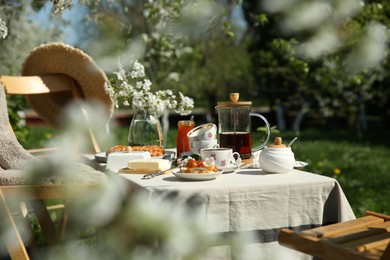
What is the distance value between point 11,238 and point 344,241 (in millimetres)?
1177

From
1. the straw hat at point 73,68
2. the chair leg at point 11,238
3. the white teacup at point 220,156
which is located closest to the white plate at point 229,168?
the white teacup at point 220,156

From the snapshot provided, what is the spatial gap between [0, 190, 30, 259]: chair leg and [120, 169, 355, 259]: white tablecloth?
0.44m

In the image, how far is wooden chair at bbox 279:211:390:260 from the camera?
1.76m

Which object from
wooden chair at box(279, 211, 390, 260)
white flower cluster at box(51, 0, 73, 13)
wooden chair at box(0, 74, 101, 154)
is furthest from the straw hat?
wooden chair at box(279, 211, 390, 260)

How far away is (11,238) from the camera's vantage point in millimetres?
2209

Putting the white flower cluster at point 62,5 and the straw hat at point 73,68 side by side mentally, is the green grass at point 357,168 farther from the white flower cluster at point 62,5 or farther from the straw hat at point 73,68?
the white flower cluster at point 62,5

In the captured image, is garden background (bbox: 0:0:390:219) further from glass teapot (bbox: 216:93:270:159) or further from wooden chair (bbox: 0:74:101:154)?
glass teapot (bbox: 216:93:270:159)

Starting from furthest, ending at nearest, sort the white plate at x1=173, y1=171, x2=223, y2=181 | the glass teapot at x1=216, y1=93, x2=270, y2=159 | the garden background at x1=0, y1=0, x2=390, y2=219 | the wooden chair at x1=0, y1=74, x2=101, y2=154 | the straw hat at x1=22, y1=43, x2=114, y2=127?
the garden background at x1=0, y1=0, x2=390, y2=219 → the straw hat at x1=22, y1=43, x2=114, y2=127 → the wooden chair at x1=0, y1=74, x2=101, y2=154 → the glass teapot at x1=216, y1=93, x2=270, y2=159 → the white plate at x1=173, y1=171, x2=223, y2=181

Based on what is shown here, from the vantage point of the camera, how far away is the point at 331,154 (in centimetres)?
902

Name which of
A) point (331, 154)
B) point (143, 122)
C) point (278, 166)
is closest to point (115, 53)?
point (143, 122)

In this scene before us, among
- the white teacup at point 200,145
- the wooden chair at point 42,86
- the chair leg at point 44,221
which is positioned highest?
the wooden chair at point 42,86

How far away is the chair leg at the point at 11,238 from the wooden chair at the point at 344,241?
3.11 feet

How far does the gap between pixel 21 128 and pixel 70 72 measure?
2.46m

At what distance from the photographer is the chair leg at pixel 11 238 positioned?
85.7 inches
